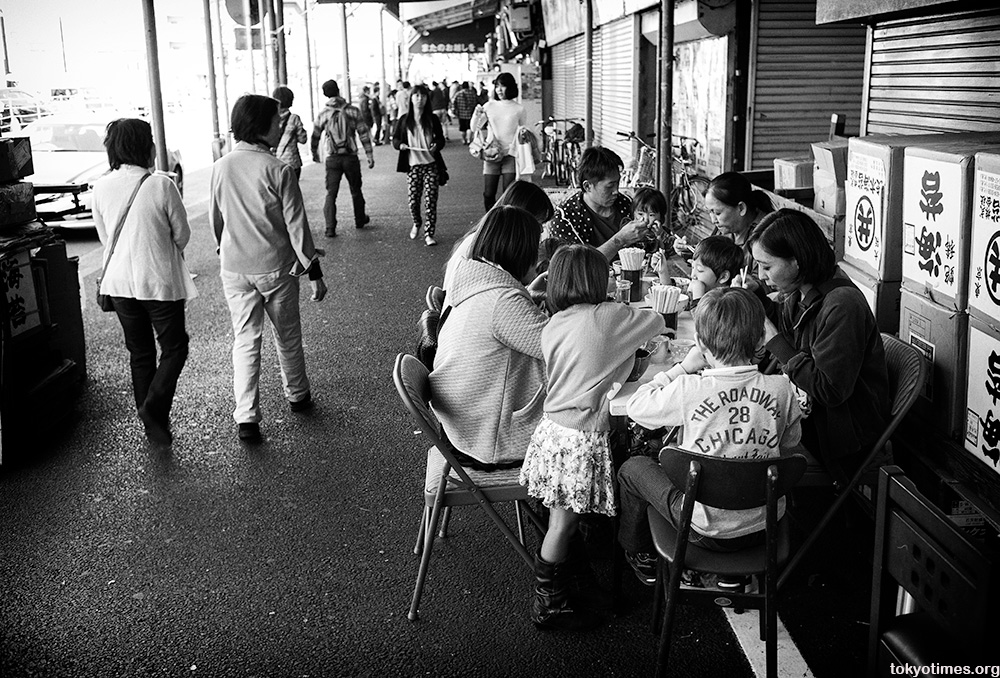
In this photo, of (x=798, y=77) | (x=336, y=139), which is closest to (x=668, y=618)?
(x=798, y=77)

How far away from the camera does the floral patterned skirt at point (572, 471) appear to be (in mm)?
3434

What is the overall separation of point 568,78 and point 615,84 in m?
7.14

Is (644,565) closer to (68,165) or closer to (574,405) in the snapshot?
(574,405)

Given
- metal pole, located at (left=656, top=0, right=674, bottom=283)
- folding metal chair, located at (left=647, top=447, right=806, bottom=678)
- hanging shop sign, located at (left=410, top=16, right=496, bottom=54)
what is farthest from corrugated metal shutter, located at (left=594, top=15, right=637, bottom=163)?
hanging shop sign, located at (left=410, top=16, right=496, bottom=54)

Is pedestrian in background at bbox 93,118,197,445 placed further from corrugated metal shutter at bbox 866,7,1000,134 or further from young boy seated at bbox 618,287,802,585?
corrugated metal shutter at bbox 866,7,1000,134

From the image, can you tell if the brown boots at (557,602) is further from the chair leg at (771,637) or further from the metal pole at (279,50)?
the metal pole at (279,50)

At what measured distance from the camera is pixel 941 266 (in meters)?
3.70

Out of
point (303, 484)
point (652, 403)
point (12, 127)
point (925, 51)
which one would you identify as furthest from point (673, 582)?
point (12, 127)

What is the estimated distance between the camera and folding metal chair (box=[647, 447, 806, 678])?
2.81 m

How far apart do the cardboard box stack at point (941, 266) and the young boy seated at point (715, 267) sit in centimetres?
86

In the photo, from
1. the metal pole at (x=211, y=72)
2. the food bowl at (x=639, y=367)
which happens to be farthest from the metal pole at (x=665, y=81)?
the metal pole at (x=211, y=72)

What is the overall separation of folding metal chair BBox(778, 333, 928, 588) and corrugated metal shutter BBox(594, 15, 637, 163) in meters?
10.0

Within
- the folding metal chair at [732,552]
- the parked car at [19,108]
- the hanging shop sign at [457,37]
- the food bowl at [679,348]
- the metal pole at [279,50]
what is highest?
the hanging shop sign at [457,37]

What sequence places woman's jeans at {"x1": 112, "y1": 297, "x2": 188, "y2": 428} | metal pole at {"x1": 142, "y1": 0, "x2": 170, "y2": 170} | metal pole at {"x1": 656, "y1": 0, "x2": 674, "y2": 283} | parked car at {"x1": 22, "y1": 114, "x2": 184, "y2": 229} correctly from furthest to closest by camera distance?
parked car at {"x1": 22, "y1": 114, "x2": 184, "y2": 229}
metal pole at {"x1": 142, "y1": 0, "x2": 170, "y2": 170}
metal pole at {"x1": 656, "y1": 0, "x2": 674, "y2": 283}
woman's jeans at {"x1": 112, "y1": 297, "x2": 188, "y2": 428}
